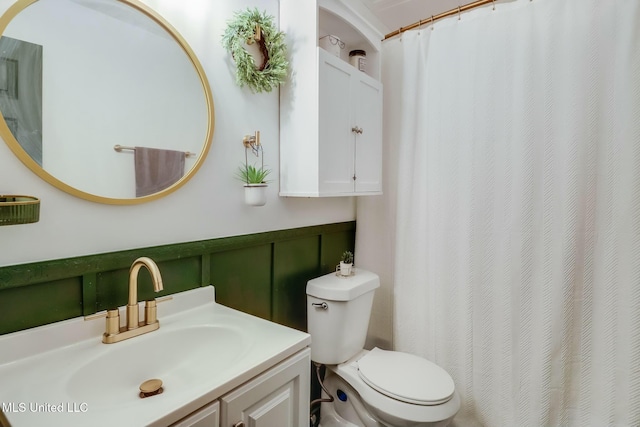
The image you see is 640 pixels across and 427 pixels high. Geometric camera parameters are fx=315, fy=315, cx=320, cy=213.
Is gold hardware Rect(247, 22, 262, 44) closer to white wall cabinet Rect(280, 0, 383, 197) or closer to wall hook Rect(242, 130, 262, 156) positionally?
white wall cabinet Rect(280, 0, 383, 197)

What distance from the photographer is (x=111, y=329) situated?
85 centimetres

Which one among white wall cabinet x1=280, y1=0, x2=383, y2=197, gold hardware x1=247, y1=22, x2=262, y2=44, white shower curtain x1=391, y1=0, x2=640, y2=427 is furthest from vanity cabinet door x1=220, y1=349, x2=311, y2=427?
gold hardware x1=247, y1=22, x2=262, y2=44

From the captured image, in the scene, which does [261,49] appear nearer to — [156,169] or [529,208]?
[156,169]

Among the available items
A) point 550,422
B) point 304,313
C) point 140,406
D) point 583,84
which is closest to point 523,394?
point 550,422

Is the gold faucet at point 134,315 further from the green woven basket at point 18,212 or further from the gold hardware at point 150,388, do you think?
the green woven basket at point 18,212

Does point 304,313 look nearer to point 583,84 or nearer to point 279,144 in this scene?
point 279,144

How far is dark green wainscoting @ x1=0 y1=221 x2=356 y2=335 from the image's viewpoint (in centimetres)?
78

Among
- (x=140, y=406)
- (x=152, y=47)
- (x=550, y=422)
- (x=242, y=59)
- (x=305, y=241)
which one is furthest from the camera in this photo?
(x=305, y=241)

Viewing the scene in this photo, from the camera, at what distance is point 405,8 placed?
1820 millimetres

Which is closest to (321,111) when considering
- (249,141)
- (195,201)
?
(249,141)

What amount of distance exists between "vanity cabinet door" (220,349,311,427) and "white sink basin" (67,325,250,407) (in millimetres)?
94

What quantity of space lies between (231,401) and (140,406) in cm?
18

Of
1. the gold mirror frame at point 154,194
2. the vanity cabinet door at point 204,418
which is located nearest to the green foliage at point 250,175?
the gold mirror frame at point 154,194
